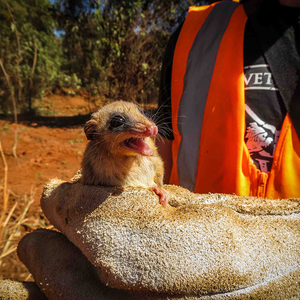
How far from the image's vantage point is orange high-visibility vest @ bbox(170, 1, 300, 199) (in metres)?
Answer: 1.43

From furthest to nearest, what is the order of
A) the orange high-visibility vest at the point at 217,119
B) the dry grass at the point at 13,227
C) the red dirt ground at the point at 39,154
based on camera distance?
the red dirt ground at the point at 39,154 → the dry grass at the point at 13,227 → the orange high-visibility vest at the point at 217,119

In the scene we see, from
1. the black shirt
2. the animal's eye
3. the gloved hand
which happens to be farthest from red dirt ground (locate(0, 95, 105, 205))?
the black shirt

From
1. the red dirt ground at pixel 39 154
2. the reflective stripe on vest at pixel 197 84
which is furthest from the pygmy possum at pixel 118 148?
the red dirt ground at pixel 39 154

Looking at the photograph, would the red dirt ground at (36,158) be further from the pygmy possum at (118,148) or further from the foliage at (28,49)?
the foliage at (28,49)

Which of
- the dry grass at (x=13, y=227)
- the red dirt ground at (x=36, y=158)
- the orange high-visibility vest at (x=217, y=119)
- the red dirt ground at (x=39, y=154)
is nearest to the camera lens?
the orange high-visibility vest at (x=217, y=119)

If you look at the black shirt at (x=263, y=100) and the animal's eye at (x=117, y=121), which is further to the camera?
the animal's eye at (x=117, y=121)

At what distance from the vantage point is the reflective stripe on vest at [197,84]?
1.62 meters

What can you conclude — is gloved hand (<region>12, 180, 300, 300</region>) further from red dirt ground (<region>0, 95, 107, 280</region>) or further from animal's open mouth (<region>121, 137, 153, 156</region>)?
red dirt ground (<region>0, 95, 107, 280</region>)

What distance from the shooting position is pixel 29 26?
34.7ft

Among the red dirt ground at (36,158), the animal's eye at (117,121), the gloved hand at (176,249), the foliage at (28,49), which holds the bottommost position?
the red dirt ground at (36,158)

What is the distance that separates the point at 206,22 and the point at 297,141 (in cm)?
110

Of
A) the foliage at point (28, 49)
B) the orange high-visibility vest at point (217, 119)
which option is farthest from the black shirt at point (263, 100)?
the foliage at point (28, 49)

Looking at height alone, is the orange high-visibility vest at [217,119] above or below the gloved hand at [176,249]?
above

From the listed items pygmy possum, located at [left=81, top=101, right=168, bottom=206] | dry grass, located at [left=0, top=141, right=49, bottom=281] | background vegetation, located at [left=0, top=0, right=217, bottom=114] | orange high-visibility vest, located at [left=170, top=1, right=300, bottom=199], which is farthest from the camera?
background vegetation, located at [left=0, top=0, right=217, bottom=114]
